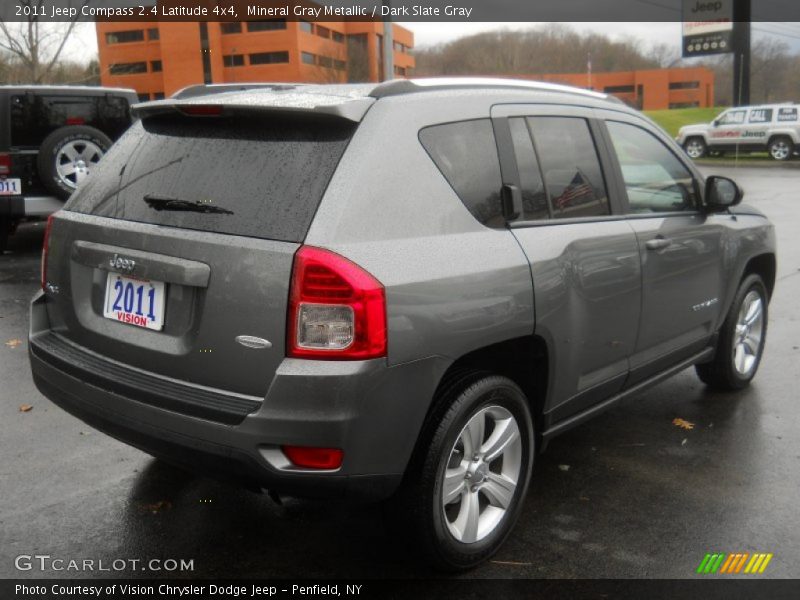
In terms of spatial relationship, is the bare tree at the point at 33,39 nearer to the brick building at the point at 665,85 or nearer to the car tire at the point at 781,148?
the car tire at the point at 781,148

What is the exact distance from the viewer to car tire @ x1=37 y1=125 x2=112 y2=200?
374 inches

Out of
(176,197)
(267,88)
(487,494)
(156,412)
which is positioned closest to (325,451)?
(156,412)

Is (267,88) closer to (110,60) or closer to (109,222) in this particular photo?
(109,222)

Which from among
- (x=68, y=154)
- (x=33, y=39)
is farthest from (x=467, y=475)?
(x=33, y=39)

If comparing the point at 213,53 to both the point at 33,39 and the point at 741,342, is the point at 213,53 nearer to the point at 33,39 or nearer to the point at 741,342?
the point at 33,39

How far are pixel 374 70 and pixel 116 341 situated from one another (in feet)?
307

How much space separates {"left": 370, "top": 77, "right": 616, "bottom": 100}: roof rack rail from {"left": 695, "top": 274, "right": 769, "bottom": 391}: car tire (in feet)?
5.93

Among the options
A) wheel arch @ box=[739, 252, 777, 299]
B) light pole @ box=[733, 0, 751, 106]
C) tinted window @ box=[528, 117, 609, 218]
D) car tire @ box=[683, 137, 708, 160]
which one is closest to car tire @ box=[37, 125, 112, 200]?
tinted window @ box=[528, 117, 609, 218]

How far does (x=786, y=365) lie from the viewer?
19.1ft

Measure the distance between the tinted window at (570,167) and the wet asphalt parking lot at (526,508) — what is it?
135 centimetres

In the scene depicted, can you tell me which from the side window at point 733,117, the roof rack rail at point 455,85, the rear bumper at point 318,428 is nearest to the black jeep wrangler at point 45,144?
the roof rack rail at point 455,85

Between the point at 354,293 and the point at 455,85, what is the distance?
115cm

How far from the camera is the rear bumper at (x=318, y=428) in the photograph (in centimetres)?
256

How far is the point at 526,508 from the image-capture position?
3.63m
